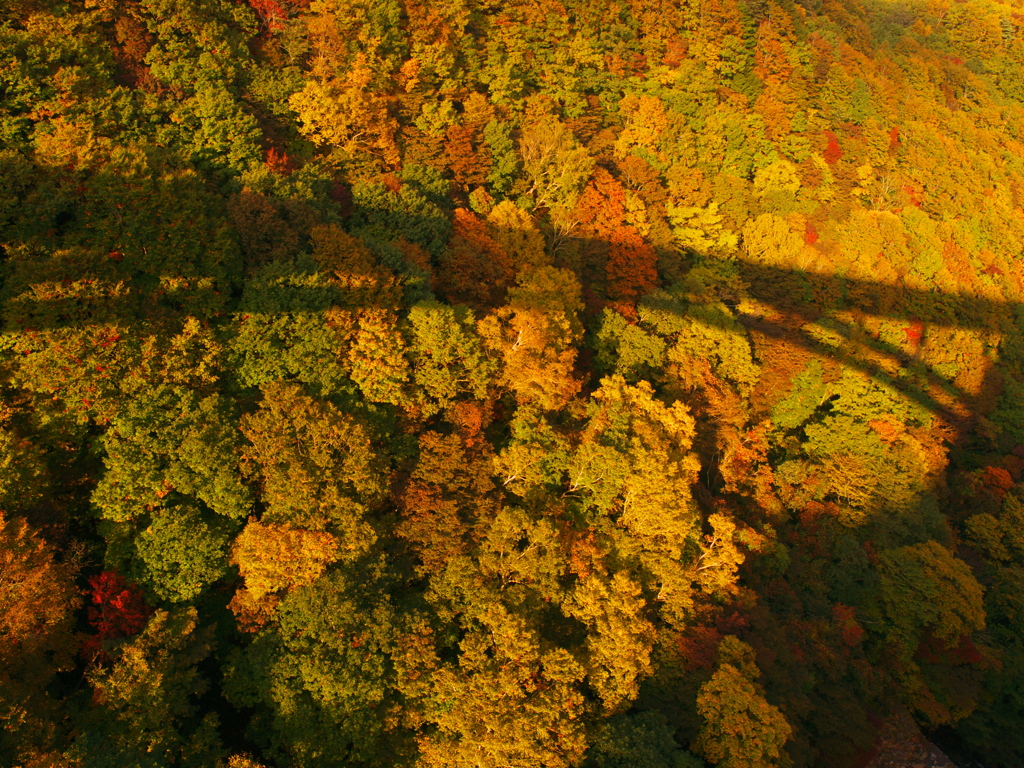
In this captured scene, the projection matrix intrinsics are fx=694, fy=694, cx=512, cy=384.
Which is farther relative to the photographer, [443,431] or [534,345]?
[534,345]

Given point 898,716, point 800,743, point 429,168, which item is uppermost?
point 429,168

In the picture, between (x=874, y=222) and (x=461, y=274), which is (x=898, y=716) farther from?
(x=874, y=222)

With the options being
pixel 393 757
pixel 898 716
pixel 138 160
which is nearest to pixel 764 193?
pixel 898 716

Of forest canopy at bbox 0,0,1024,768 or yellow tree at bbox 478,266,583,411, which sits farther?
yellow tree at bbox 478,266,583,411

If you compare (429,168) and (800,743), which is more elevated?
(429,168)

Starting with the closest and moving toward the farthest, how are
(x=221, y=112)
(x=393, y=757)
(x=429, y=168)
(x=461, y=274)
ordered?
(x=393, y=757) → (x=221, y=112) → (x=461, y=274) → (x=429, y=168)

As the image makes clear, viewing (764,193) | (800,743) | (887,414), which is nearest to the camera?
(800,743)

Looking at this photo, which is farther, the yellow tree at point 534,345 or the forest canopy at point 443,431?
the yellow tree at point 534,345

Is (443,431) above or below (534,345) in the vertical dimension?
below
